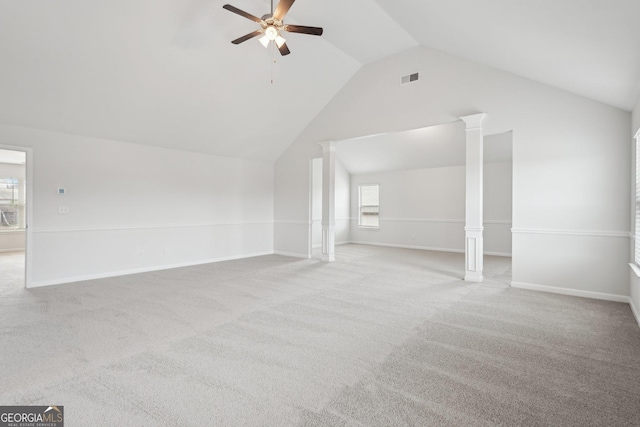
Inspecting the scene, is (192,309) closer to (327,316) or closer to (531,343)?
(327,316)

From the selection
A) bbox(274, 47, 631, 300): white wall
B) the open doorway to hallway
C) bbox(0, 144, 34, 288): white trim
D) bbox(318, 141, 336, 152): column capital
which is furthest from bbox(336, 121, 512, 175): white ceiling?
the open doorway to hallway

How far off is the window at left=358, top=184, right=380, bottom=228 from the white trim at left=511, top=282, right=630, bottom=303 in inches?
236

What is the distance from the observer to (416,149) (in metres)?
8.64

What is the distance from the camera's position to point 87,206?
5.32 metres

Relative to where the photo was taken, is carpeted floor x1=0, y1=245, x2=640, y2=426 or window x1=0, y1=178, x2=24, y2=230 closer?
carpeted floor x1=0, y1=245, x2=640, y2=426

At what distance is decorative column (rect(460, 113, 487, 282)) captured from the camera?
519 centimetres

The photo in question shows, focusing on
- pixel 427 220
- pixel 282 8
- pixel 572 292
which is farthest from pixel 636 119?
pixel 427 220

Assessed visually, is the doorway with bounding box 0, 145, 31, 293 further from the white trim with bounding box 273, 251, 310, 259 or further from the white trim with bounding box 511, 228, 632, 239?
the white trim with bounding box 511, 228, 632, 239

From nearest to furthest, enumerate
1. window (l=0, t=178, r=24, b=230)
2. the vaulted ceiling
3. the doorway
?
the vaulted ceiling
the doorway
window (l=0, t=178, r=24, b=230)

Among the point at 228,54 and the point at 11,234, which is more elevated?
the point at 228,54

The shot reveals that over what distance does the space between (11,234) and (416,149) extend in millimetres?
11587

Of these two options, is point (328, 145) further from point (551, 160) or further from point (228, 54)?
point (551, 160)

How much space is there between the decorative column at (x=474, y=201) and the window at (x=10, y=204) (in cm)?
1202

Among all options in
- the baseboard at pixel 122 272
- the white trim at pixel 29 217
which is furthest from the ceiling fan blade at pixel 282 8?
the baseboard at pixel 122 272
